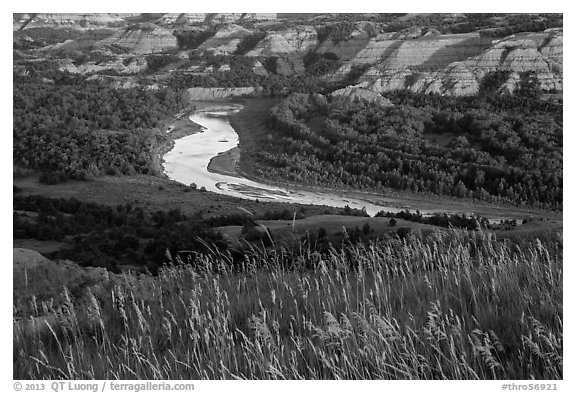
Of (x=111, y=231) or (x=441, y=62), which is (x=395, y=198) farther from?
(x=441, y=62)

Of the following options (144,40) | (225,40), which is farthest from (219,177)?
(144,40)

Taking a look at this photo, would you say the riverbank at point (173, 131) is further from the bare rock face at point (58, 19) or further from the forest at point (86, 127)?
the bare rock face at point (58, 19)

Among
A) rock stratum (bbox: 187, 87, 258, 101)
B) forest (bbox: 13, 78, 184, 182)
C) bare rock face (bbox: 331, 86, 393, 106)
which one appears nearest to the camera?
forest (bbox: 13, 78, 184, 182)

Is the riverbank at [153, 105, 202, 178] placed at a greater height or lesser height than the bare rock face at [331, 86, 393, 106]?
lesser

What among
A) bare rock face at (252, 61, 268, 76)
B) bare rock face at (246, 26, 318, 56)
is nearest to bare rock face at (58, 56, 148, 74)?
bare rock face at (252, 61, 268, 76)

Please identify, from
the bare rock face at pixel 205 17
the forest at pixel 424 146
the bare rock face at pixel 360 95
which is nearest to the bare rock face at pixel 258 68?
the bare rock face at pixel 205 17

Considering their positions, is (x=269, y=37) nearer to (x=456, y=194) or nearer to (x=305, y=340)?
(x=456, y=194)

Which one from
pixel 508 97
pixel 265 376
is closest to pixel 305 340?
pixel 265 376

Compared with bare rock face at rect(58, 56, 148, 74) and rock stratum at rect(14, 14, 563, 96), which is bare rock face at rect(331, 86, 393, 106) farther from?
bare rock face at rect(58, 56, 148, 74)
